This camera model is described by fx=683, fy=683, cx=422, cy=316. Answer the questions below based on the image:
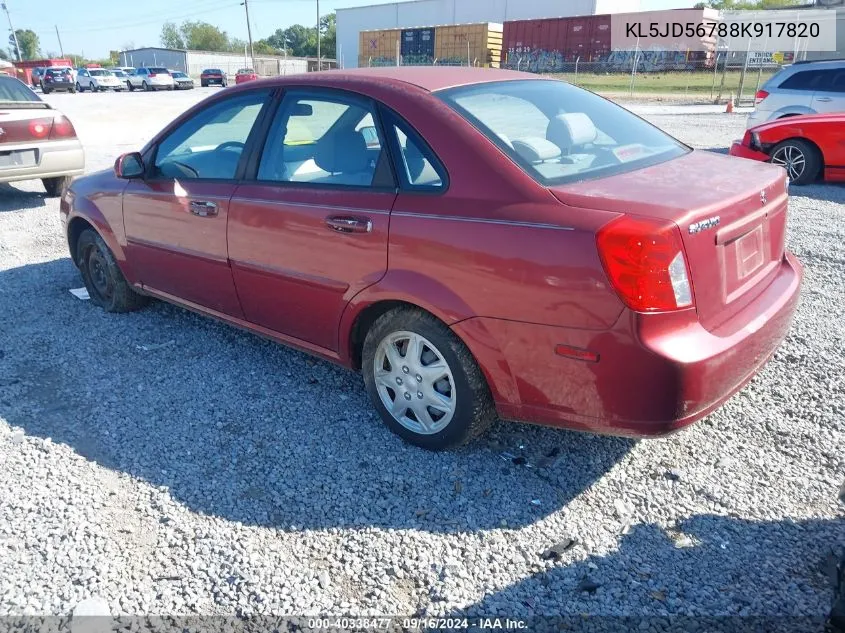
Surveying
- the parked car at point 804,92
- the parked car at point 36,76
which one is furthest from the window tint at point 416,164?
the parked car at point 36,76

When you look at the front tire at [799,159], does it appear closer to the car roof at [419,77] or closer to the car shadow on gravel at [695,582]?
the car roof at [419,77]

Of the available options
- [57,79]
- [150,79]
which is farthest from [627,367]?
[150,79]

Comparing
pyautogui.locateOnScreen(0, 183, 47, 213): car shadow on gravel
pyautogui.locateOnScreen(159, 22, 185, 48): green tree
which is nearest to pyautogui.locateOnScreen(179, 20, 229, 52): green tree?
pyautogui.locateOnScreen(159, 22, 185, 48): green tree

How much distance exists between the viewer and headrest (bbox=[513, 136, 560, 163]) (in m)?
2.93

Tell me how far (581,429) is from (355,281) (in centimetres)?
123

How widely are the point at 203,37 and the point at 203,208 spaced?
418 feet

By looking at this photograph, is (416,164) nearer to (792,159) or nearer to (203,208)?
(203,208)

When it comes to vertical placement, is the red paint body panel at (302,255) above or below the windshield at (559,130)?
below

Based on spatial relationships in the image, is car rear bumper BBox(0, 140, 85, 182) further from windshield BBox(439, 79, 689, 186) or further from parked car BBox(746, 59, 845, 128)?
parked car BBox(746, 59, 845, 128)

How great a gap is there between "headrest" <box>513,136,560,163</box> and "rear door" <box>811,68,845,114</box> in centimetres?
1073

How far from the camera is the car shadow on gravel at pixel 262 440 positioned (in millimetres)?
2926

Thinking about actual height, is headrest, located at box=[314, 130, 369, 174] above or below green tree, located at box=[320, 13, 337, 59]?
above

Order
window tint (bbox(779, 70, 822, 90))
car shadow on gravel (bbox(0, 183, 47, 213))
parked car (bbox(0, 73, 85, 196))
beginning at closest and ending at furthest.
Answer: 1. parked car (bbox(0, 73, 85, 196))
2. car shadow on gravel (bbox(0, 183, 47, 213))
3. window tint (bbox(779, 70, 822, 90))

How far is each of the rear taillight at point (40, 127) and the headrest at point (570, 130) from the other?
Result: 24.7ft
